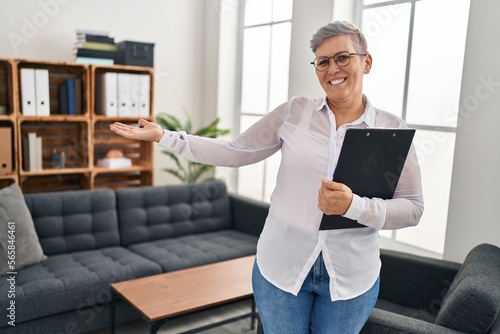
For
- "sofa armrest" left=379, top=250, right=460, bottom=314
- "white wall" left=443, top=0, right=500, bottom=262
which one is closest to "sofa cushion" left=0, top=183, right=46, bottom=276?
"sofa armrest" left=379, top=250, right=460, bottom=314

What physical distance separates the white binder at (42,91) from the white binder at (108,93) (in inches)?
18.0

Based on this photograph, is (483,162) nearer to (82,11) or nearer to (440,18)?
(440,18)

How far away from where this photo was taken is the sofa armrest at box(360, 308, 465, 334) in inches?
66.6

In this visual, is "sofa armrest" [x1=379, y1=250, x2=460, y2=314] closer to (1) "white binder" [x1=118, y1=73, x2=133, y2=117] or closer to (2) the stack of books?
(1) "white binder" [x1=118, y1=73, x2=133, y2=117]

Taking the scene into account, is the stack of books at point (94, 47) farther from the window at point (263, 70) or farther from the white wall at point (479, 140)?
the white wall at point (479, 140)

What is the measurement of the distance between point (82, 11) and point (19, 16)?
0.52m

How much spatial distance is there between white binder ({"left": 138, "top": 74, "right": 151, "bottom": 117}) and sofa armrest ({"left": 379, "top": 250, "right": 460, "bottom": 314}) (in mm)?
2485

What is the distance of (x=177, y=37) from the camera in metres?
4.59

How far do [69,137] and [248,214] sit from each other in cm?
179

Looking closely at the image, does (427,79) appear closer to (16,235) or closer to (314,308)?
(314,308)

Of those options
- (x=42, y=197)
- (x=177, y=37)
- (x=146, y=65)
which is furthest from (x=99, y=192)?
(x=177, y=37)

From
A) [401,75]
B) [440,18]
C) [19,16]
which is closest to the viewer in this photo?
[440,18]

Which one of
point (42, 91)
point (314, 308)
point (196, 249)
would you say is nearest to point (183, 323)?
point (196, 249)

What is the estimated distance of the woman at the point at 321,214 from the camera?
1271 millimetres
